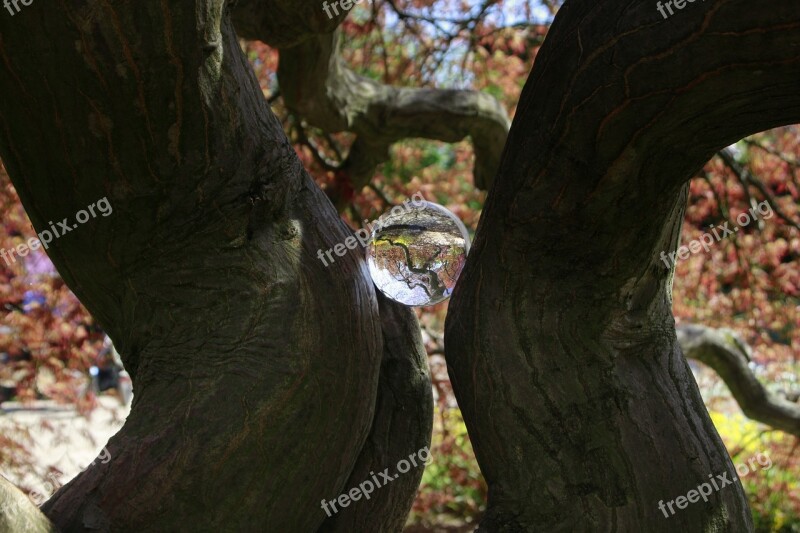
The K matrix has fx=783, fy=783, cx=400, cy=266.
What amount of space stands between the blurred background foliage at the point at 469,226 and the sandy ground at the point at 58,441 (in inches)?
7.0

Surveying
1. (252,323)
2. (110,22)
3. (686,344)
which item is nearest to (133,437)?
(252,323)

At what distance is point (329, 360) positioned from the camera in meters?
1.71

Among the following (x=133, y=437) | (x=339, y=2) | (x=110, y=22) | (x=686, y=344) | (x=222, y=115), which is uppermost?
(x=339, y=2)

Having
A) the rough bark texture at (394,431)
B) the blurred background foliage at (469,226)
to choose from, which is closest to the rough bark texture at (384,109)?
the blurred background foliage at (469,226)

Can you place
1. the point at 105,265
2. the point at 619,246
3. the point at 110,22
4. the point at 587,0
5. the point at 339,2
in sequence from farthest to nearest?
1. the point at 339,2
2. the point at 105,265
3. the point at 619,246
4. the point at 587,0
5. the point at 110,22

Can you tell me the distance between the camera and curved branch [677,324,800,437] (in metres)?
4.23

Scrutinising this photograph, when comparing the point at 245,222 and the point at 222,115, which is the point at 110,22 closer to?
the point at 222,115

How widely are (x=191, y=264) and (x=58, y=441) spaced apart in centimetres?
417

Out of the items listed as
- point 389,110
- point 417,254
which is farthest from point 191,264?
point 389,110

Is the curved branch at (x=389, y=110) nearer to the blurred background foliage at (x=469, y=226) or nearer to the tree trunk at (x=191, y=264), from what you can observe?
the blurred background foliage at (x=469, y=226)

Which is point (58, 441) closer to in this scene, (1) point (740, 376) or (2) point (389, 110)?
(2) point (389, 110)

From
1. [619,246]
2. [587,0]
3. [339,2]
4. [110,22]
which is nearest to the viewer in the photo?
[110,22]

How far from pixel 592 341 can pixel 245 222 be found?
0.80 meters

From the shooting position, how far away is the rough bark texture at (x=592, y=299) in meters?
1.45
